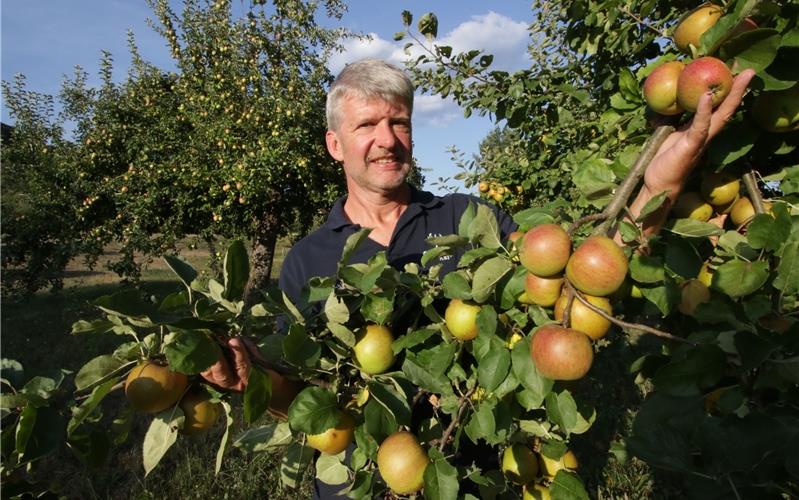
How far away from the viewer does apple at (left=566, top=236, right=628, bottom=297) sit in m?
0.82

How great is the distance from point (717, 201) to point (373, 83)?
1.46 metres

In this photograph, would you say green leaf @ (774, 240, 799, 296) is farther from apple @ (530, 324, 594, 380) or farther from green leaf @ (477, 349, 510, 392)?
green leaf @ (477, 349, 510, 392)

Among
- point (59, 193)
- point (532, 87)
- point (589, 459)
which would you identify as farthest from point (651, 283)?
point (59, 193)

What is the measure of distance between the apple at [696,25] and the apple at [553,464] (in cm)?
114

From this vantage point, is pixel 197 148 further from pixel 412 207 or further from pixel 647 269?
pixel 647 269

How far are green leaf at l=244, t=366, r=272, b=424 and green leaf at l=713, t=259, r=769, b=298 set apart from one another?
0.87m

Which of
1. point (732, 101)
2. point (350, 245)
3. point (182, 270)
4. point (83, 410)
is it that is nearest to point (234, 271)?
point (182, 270)

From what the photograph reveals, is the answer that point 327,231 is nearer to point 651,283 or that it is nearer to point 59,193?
point 651,283

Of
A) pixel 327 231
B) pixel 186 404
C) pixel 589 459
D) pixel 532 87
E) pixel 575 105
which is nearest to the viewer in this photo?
pixel 186 404

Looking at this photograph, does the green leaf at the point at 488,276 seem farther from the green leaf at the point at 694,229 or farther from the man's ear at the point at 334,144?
the man's ear at the point at 334,144

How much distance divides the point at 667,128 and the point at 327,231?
5.11ft

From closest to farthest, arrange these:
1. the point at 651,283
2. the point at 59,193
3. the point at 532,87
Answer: the point at 651,283, the point at 532,87, the point at 59,193

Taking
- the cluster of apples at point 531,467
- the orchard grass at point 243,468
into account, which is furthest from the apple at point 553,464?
the orchard grass at point 243,468

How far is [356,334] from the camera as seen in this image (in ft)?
3.78
